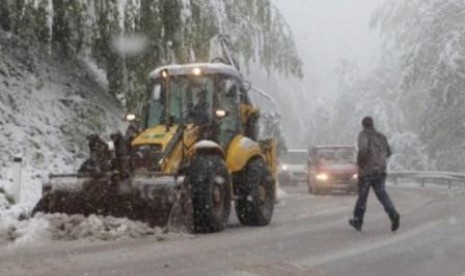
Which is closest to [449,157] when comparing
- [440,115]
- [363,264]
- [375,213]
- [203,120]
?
[440,115]

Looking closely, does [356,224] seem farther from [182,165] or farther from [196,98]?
[196,98]

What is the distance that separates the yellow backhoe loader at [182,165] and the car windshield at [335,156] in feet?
→ 44.3

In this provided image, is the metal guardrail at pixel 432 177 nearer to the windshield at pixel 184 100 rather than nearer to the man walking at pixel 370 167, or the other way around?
the man walking at pixel 370 167

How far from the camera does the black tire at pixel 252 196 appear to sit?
44.3 feet

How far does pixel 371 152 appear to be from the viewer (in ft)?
42.6

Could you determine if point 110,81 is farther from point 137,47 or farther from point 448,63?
point 448,63

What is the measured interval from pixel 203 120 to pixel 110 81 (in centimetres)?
621

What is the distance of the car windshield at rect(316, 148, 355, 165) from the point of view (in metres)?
28.1

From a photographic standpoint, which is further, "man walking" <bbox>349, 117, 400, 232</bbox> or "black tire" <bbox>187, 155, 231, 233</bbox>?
"man walking" <bbox>349, 117, 400, 232</bbox>

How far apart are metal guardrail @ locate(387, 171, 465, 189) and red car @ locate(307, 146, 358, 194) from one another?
792 centimetres

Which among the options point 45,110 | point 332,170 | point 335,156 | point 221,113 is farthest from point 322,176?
point 221,113

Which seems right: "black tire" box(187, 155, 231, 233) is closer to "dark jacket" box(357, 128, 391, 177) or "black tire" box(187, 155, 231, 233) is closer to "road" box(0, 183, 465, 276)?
"road" box(0, 183, 465, 276)

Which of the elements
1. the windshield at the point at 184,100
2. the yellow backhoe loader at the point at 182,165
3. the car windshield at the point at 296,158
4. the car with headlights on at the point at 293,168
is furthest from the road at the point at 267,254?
the car windshield at the point at 296,158

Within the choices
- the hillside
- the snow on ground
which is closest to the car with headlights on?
the hillside
